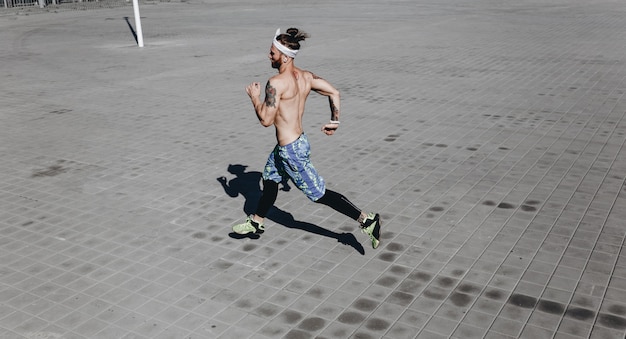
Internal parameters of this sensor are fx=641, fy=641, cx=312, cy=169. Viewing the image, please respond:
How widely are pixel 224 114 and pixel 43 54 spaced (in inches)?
399

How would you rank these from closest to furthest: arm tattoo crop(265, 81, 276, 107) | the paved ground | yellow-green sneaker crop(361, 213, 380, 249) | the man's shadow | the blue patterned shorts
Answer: the paved ground < arm tattoo crop(265, 81, 276, 107) < the blue patterned shorts < yellow-green sneaker crop(361, 213, 380, 249) < the man's shadow

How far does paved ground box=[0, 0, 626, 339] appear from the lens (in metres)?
4.93

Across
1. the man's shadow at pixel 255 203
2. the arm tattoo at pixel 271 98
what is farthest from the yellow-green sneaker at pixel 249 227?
the arm tattoo at pixel 271 98

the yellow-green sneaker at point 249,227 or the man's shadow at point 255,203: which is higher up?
the yellow-green sneaker at point 249,227

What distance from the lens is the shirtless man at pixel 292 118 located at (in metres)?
5.51

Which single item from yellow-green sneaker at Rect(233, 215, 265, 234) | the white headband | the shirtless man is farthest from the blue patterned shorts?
the white headband

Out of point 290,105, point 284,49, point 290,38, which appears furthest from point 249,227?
point 290,38

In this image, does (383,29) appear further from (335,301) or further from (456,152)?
(335,301)

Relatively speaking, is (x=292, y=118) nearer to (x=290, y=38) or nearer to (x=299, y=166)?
(x=299, y=166)

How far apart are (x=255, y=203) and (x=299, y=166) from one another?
1692 millimetres

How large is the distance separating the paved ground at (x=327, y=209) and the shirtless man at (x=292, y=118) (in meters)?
0.54

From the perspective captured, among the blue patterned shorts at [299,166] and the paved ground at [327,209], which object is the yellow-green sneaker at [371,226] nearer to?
the paved ground at [327,209]

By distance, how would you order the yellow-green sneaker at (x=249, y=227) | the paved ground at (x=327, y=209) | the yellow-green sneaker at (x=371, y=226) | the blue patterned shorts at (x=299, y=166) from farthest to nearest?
the yellow-green sneaker at (x=249, y=227), the yellow-green sneaker at (x=371, y=226), the blue patterned shorts at (x=299, y=166), the paved ground at (x=327, y=209)

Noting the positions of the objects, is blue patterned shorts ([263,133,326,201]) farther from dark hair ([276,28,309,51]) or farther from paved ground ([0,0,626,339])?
dark hair ([276,28,309,51])
